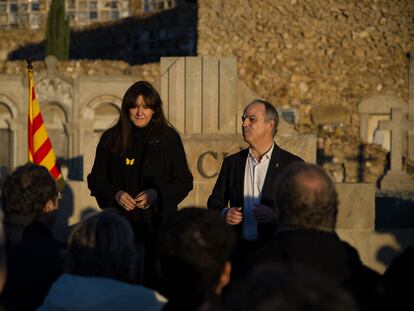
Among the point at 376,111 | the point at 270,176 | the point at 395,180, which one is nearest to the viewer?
the point at 270,176

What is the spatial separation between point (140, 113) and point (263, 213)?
96 centimetres

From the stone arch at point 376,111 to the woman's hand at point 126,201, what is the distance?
15.9 metres

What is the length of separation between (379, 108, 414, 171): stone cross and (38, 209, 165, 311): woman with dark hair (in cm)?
1333

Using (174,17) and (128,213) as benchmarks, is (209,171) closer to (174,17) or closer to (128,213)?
(128,213)

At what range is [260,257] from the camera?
3.70m

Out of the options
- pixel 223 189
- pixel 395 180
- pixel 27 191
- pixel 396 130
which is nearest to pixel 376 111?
pixel 395 180

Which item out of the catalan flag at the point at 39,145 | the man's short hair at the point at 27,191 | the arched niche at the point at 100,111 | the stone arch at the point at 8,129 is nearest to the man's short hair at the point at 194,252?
the man's short hair at the point at 27,191

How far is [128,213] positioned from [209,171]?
2181 mm

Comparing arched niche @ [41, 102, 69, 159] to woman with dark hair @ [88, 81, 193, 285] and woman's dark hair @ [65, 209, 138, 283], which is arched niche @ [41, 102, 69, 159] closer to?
woman with dark hair @ [88, 81, 193, 285]

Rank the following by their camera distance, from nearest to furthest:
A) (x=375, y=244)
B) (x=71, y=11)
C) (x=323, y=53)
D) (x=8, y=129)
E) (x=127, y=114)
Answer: (x=127, y=114) < (x=375, y=244) < (x=323, y=53) < (x=8, y=129) < (x=71, y=11)

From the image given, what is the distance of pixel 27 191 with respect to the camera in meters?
4.11

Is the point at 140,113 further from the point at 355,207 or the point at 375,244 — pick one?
the point at 375,244

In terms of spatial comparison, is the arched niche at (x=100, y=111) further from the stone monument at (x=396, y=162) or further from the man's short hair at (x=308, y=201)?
the man's short hair at (x=308, y=201)

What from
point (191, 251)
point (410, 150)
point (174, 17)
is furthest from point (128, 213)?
point (174, 17)
